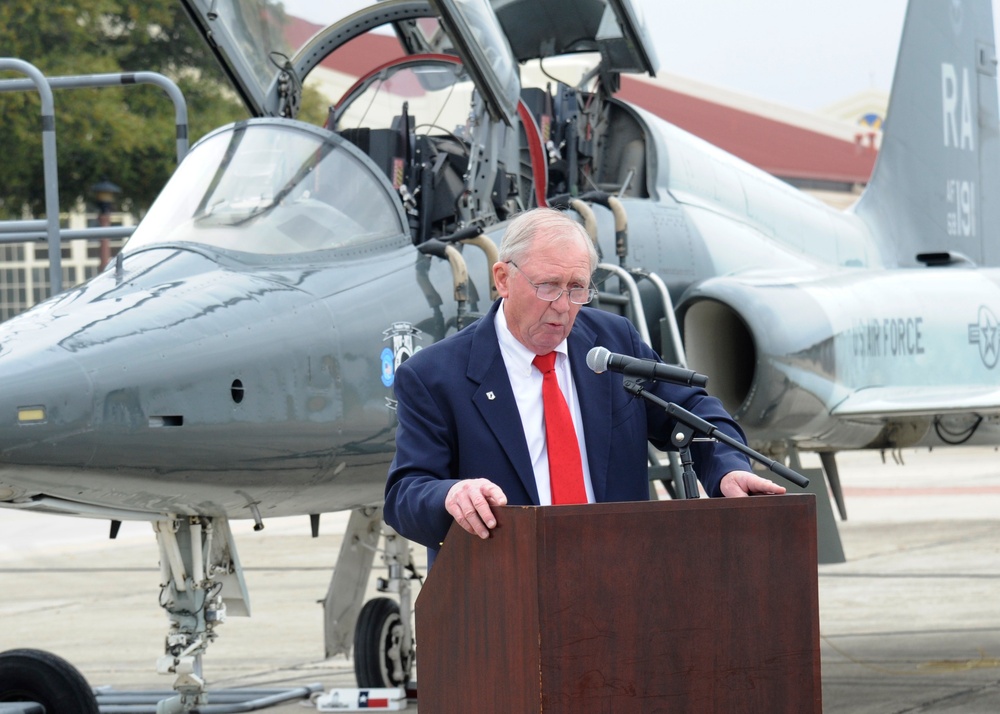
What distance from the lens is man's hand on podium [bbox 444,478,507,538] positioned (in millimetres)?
2676

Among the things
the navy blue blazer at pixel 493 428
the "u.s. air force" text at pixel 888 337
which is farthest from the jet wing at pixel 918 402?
the navy blue blazer at pixel 493 428

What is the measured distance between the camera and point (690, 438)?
9.96ft

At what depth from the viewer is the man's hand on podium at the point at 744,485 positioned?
116 inches

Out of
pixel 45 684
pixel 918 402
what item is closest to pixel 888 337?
pixel 918 402

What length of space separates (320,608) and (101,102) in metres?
14.1

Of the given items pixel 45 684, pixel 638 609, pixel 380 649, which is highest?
pixel 638 609

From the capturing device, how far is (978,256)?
10078 mm

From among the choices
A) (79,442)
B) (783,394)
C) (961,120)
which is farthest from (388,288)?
(961,120)

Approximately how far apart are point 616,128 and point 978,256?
3751 millimetres

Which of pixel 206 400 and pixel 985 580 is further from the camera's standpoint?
pixel 985 580

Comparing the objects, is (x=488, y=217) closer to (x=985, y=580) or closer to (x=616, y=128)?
(x=616, y=128)

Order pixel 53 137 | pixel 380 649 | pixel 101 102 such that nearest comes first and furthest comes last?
pixel 380 649 → pixel 53 137 → pixel 101 102

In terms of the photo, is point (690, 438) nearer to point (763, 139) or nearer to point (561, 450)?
point (561, 450)

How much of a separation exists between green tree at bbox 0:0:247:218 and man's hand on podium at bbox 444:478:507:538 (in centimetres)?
2024
